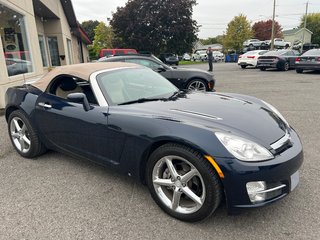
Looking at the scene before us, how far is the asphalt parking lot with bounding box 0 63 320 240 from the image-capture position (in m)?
2.35

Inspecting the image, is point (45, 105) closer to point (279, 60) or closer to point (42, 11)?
point (42, 11)

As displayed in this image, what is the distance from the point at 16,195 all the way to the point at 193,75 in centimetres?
616

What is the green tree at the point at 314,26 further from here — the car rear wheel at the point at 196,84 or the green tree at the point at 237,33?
the car rear wheel at the point at 196,84

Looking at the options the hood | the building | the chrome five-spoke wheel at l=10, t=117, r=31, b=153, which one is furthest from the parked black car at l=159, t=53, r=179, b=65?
the hood

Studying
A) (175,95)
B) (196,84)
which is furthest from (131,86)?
(196,84)

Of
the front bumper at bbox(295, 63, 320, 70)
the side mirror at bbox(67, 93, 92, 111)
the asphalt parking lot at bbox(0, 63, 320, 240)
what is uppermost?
the side mirror at bbox(67, 93, 92, 111)

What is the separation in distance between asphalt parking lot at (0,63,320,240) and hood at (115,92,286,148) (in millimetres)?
719

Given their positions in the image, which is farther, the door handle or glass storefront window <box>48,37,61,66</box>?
glass storefront window <box>48,37,61,66</box>

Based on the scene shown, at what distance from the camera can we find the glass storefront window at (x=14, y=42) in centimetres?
814

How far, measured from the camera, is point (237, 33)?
56.0 meters

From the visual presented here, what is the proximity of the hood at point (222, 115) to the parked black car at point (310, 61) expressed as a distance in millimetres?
13354

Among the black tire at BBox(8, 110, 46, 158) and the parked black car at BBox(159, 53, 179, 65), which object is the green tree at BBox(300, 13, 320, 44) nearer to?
the parked black car at BBox(159, 53, 179, 65)

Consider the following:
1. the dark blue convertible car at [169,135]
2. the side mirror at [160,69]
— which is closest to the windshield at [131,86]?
the dark blue convertible car at [169,135]

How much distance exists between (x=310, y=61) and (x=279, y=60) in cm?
240
